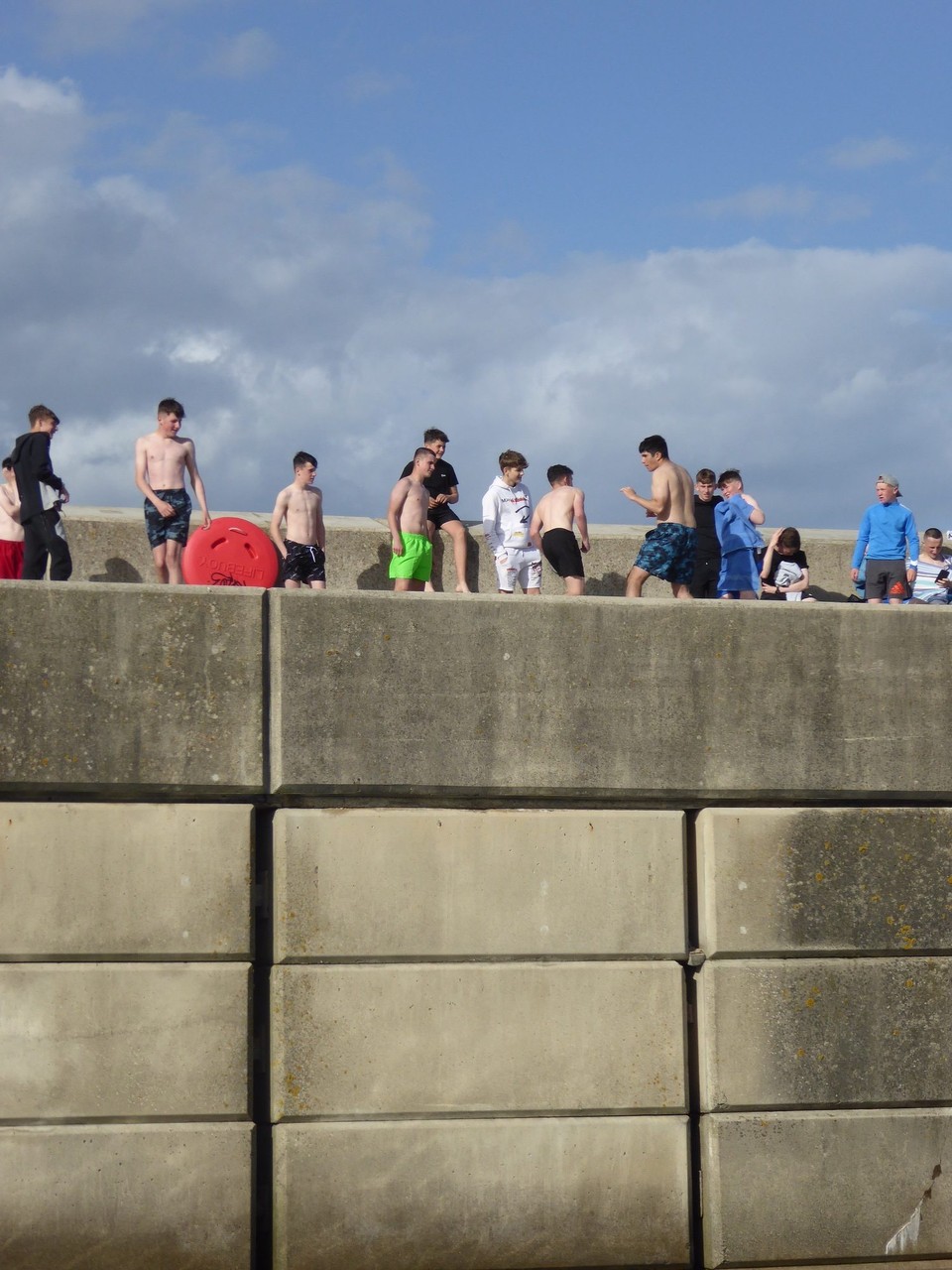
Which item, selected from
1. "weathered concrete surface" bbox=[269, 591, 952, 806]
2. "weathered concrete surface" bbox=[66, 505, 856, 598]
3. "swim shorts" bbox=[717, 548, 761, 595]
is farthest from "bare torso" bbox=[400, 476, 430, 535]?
"weathered concrete surface" bbox=[269, 591, 952, 806]

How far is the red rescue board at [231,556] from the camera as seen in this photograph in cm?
998

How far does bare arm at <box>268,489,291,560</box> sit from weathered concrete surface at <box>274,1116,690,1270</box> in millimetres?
4577

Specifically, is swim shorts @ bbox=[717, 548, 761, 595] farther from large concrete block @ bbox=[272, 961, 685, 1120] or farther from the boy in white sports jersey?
large concrete block @ bbox=[272, 961, 685, 1120]

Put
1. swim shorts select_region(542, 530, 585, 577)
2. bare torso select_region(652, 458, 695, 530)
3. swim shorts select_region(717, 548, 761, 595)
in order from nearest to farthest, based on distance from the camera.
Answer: bare torso select_region(652, 458, 695, 530), swim shorts select_region(542, 530, 585, 577), swim shorts select_region(717, 548, 761, 595)

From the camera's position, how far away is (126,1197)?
730 centimetres

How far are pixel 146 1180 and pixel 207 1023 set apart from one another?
740 mm

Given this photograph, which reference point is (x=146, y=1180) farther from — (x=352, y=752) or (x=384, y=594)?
(x=384, y=594)

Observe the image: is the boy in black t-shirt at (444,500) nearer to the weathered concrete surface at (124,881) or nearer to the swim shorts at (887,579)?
the swim shorts at (887,579)

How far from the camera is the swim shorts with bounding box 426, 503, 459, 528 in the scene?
11716 mm

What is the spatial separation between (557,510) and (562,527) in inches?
5.4

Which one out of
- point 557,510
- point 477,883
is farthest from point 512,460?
point 477,883

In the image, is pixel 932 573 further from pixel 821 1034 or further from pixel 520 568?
pixel 821 1034

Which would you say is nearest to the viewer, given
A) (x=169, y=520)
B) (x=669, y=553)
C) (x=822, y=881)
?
(x=822, y=881)

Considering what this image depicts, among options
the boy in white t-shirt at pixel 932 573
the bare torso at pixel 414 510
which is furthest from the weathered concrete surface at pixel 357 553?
the boy in white t-shirt at pixel 932 573
